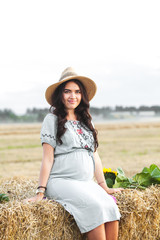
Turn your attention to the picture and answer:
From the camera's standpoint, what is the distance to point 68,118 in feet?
13.2

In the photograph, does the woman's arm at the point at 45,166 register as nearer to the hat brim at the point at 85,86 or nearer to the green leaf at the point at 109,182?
the hat brim at the point at 85,86

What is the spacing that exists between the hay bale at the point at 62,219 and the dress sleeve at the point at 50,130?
637 millimetres

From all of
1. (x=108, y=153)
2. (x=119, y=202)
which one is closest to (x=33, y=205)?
(x=119, y=202)

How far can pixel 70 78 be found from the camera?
3.89m

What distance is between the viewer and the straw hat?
12.8 feet

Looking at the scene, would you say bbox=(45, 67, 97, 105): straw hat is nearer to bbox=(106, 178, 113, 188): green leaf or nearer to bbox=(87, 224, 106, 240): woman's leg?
bbox=(106, 178, 113, 188): green leaf

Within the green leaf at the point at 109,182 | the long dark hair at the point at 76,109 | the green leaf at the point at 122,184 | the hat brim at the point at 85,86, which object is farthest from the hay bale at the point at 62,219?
the hat brim at the point at 85,86

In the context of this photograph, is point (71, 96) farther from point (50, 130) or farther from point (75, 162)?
point (75, 162)

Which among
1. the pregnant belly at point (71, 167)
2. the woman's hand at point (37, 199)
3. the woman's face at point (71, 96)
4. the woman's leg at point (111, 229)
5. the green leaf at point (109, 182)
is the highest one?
the woman's face at point (71, 96)

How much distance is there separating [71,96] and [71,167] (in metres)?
0.80

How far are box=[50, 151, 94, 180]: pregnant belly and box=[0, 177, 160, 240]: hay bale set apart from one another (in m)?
0.33

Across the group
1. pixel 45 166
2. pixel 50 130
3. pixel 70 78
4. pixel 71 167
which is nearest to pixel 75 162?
pixel 71 167

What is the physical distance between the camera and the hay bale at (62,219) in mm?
3301

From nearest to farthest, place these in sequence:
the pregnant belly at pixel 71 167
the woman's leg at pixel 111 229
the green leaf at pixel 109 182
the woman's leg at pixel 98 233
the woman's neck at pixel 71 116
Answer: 1. the woman's leg at pixel 98 233
2. the woman's leg at pixel 111 229
3. the pregnant belly at pixel 71 167
4. the woman's neck at pixel 71 116
5. the green leaf at pixel 109 182
